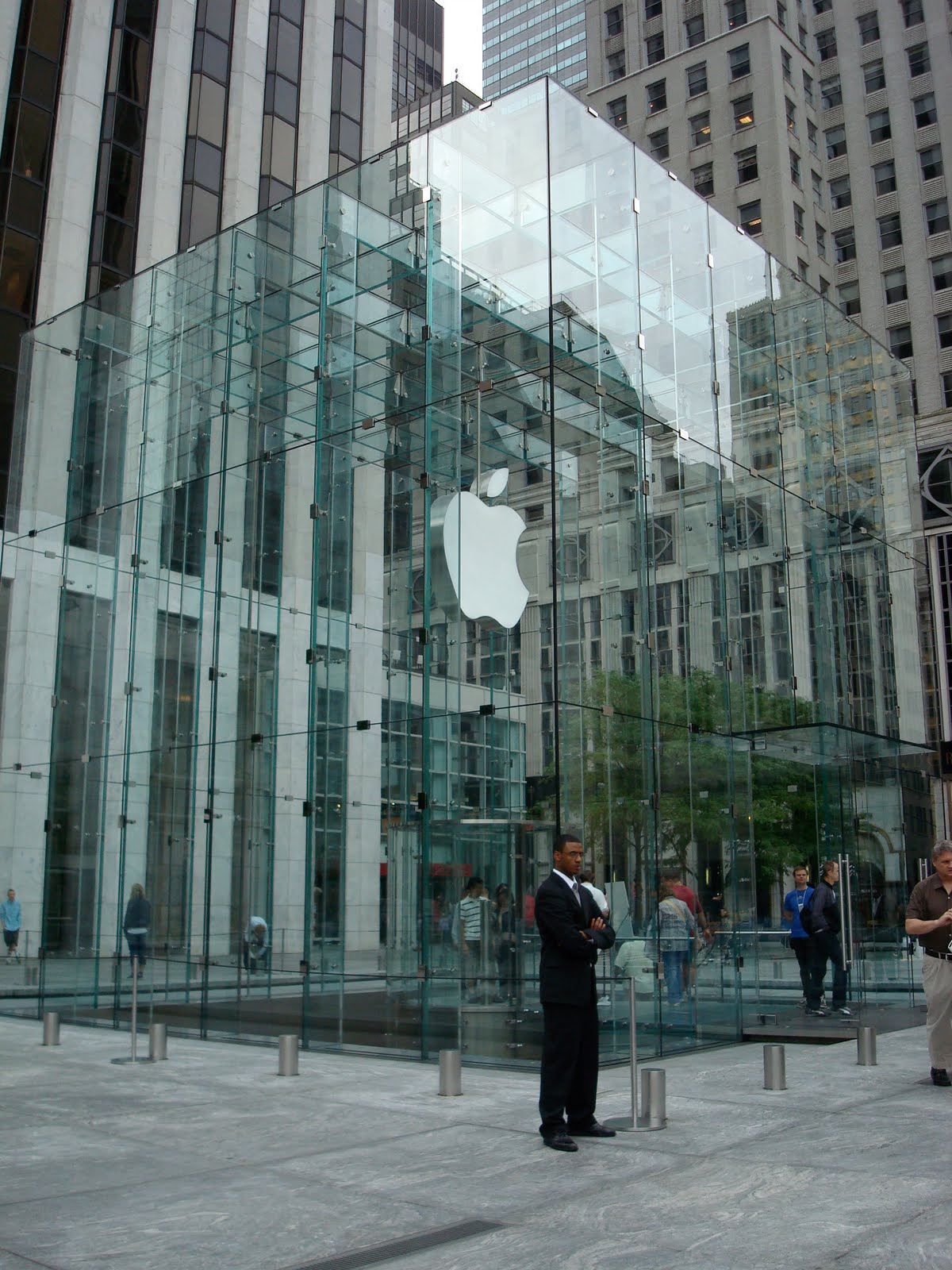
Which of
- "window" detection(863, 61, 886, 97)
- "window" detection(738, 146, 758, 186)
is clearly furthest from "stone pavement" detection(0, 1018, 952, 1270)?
"window" detection(863, 61, 886, 97)

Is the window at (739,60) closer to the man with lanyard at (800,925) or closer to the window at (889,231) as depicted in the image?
the window at (889,231)

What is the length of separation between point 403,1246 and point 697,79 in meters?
78.3

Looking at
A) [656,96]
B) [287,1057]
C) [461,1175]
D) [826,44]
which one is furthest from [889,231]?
[461,1175]

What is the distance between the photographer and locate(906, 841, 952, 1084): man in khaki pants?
1027cm

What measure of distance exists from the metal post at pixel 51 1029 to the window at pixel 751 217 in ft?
211

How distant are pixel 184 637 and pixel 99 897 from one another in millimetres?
3884

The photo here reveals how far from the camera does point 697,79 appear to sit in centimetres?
7350

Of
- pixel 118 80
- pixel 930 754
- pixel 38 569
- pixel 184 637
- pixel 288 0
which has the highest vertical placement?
pixel 288 0

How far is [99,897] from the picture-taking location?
17141mm

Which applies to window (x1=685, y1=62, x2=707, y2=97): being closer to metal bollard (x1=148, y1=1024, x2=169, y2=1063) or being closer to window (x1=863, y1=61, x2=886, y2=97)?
window (x1=863, y1=61, x2=886, y2=97)

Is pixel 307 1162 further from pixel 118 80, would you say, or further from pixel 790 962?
pixel 118 80

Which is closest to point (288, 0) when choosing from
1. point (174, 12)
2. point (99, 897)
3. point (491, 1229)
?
point (174, 12)

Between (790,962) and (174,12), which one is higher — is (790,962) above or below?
below

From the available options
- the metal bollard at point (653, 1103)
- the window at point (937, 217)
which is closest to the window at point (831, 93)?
the window at point (937, 217)
